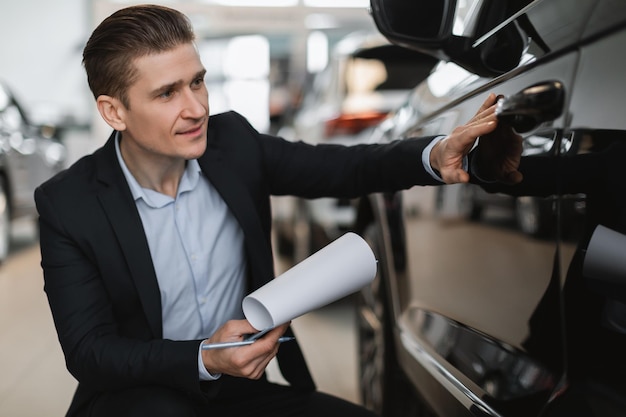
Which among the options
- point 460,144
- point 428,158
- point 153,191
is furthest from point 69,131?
point 460,144

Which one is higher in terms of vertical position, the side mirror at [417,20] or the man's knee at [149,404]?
the side mirror at [417,20]

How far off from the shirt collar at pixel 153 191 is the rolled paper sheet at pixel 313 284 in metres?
0.43

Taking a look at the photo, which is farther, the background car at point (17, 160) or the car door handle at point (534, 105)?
the background car at point (17, 160)

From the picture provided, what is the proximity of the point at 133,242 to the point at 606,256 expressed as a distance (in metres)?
0.85

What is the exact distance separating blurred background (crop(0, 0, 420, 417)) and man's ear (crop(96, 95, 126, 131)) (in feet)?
0.58

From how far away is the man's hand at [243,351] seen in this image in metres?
1.14

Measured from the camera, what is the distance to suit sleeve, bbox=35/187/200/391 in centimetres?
125

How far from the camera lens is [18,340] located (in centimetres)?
335

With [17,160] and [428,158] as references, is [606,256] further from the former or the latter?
[17,160]

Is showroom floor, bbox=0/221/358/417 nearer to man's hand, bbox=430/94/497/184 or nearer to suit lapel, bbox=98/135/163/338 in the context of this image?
suit lapel, bbox=98/135/163/338

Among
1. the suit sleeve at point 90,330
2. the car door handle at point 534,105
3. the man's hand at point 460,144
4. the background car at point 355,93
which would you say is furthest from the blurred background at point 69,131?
the car door handle at point 534,105

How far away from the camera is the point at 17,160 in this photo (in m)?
5.89

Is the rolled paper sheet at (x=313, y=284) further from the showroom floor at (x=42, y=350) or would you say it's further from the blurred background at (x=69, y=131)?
the showroom floor at (x=42, y=350)

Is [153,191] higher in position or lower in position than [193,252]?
higher
